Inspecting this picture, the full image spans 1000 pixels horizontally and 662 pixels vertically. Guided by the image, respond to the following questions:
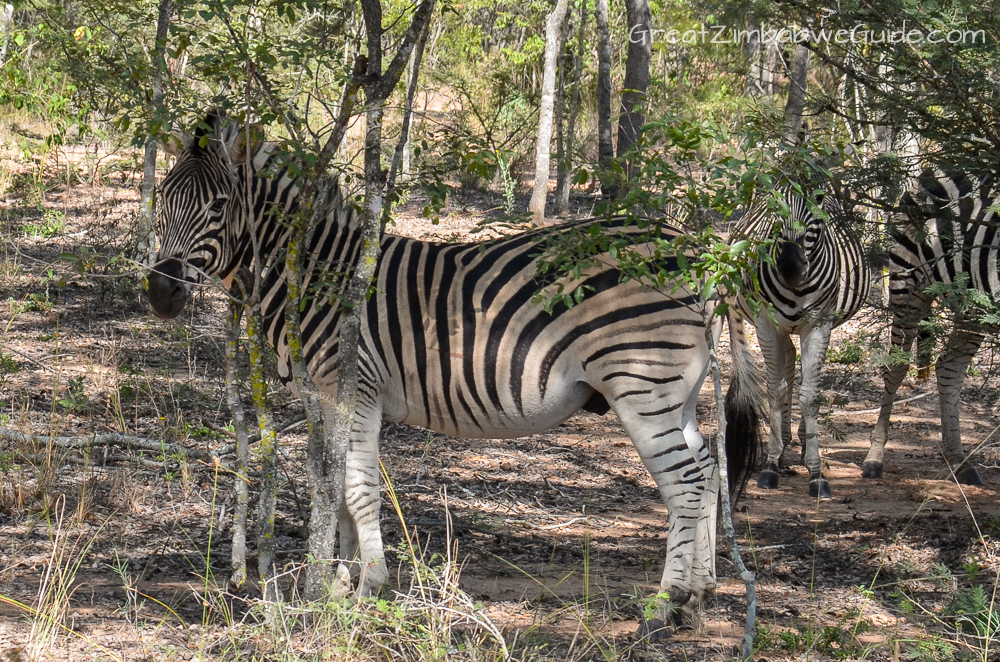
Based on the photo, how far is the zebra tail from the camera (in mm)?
5207

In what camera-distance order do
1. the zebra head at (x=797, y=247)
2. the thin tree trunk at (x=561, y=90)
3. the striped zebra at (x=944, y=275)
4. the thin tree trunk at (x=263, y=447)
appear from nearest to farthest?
the thin tree trunk at (x=263, y=447), the striped zebra at (x=944, y=275), the zebra head at (x=797, y=247), the thin tree trunk at (x=561, y=90)

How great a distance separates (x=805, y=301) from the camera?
23.6 ft

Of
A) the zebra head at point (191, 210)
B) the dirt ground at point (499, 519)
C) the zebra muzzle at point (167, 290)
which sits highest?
the zebra head at point (191, 210)

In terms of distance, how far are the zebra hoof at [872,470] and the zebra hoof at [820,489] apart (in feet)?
2.18

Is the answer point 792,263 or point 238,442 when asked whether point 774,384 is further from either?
point 238,442

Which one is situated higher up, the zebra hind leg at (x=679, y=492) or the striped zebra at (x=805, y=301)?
the striped zebra at (x=805, y=301)

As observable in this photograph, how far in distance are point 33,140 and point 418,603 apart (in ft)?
46.3

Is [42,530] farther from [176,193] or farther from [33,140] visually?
[33,140]

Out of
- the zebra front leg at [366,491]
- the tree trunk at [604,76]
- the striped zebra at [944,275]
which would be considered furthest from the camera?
the tree trunk at [604,76]

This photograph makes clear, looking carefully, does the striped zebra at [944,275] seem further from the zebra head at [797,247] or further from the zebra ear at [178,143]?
the zebra ear at [178,143]

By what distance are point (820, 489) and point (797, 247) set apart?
180cm

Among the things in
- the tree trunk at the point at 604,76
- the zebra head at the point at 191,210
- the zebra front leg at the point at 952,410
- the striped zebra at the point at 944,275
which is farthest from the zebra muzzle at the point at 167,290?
the tree trunk at the point at 604,76

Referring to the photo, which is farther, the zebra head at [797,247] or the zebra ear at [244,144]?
the zebra head at [797,247]

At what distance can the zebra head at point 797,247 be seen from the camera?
669 cm
